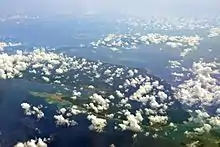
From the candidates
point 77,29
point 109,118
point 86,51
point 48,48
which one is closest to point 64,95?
point 109,118

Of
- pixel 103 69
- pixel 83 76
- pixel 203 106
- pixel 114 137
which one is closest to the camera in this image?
pixel 114 137

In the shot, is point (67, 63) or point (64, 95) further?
point (67, 63)

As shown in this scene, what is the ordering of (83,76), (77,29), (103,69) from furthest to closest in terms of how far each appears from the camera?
(77,29), (103,69), (83,76)

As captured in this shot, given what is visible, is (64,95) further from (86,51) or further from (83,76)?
(86,51)

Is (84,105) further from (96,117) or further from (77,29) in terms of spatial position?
(77,29)

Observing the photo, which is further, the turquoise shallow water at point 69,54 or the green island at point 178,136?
the green island at point 178,136

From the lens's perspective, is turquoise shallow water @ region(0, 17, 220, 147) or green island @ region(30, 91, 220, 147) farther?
green island @ region(30, 91, 220, 147)

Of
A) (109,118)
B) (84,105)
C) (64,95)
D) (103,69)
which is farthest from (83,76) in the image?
(109,118)

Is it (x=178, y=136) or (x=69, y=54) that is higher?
(x=178, y=136)

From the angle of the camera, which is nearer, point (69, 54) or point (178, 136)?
point (178, 136)

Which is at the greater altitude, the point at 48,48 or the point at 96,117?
the point at 96,117
